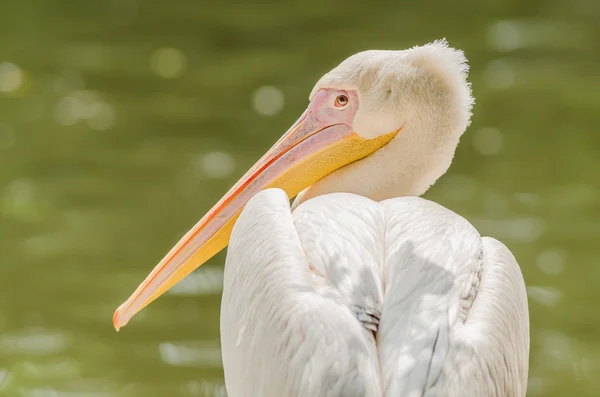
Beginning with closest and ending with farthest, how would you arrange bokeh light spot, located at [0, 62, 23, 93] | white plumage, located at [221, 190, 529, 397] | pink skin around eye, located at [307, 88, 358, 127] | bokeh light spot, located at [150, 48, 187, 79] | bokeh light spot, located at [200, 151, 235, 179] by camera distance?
white plumage, located at [221, 190, 529, 397] < pink skin around eye, located at [307, 88, 358, 127] < bokeh light spot, located at [200, 151, 235, 179] < bokeh light spot, located at [0, 62, 23, 93] < bokeh light spot, located at [150, 48, 187, 79]

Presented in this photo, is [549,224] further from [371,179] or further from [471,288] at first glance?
[471,288]

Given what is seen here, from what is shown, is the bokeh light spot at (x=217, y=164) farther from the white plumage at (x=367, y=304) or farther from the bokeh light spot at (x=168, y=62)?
the white plumage at (x=367, y=304)

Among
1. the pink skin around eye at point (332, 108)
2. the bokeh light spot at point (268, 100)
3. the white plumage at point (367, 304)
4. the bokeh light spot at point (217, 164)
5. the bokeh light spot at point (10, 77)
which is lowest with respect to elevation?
the white plumage at point (367, 304)

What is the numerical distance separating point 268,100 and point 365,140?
241 inches

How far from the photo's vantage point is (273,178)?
13.8ft

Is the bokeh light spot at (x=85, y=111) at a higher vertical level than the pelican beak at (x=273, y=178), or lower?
higher

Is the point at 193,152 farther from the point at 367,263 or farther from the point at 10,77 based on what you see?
the point at 367,263

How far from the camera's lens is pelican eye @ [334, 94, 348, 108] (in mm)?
4117

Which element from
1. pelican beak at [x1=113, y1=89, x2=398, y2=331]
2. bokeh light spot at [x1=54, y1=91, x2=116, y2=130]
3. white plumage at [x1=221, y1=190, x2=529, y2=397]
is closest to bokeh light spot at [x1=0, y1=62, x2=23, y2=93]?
bokeh light spot at [x1=54, y1=91, x2=116, y2=130]

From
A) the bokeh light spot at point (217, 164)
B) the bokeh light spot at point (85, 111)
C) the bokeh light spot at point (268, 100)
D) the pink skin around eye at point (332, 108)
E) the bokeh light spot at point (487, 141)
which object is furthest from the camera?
the bokeh light spot at point (85, 111)

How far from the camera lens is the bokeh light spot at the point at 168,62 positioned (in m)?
11.1

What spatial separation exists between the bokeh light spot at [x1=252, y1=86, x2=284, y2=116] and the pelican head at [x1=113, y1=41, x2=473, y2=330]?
5739 millimetres

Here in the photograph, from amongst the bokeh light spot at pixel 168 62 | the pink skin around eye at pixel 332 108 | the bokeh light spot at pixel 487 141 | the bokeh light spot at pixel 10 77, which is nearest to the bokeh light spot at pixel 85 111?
the bokeh light spot at pixel 10 77

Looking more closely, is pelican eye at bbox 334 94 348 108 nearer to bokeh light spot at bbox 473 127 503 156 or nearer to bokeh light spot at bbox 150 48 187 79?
bokeh light spot at bbox 473 127 503 156
